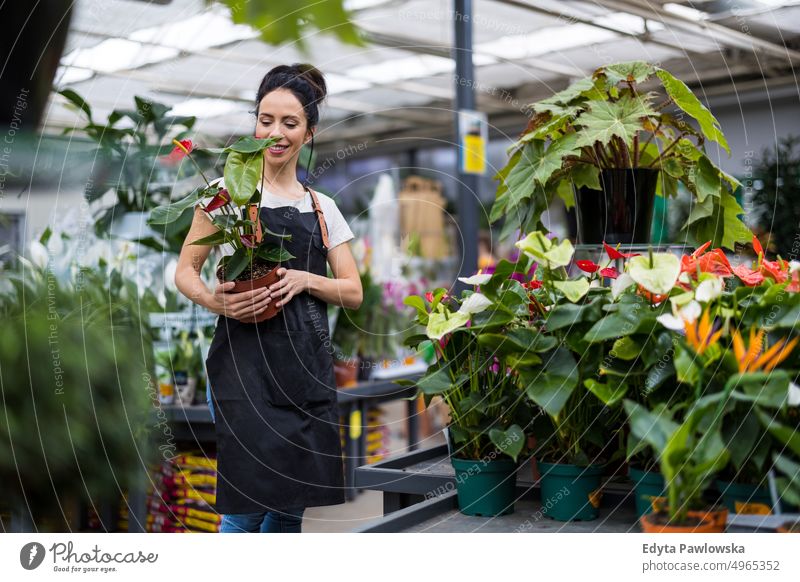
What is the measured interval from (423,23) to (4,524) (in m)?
3.24

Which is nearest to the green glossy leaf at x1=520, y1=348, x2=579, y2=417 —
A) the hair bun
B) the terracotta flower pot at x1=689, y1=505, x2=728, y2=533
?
the terracotta flower pot at x1=689, y1=505, x2=728, y2=533

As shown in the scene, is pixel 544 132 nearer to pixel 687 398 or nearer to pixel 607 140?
pixel 607 140

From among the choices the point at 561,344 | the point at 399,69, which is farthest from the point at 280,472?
the point at 399,69

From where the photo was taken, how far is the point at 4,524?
1.43 metres

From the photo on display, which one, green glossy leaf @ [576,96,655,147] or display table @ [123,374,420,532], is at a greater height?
green glossy leaf @ [576,96,655,147]

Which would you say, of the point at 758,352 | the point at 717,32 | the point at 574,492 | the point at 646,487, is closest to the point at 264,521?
the point at 574,492

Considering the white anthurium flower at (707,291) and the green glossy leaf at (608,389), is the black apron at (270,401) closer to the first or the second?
the green glossy leaf at (608,389)

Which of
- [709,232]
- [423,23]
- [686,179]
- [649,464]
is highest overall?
[423,23]

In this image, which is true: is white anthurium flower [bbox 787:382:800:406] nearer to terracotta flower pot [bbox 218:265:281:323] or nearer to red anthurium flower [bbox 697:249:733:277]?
red anthurium flower [bbox 697:249:733:277]

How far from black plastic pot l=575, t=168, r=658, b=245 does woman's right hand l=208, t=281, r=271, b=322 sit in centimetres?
66

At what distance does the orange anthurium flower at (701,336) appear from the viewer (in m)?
0.97

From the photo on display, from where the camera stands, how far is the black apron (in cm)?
149

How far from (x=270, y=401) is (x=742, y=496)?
0.85 metres

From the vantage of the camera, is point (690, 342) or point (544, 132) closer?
point (690, 342)
